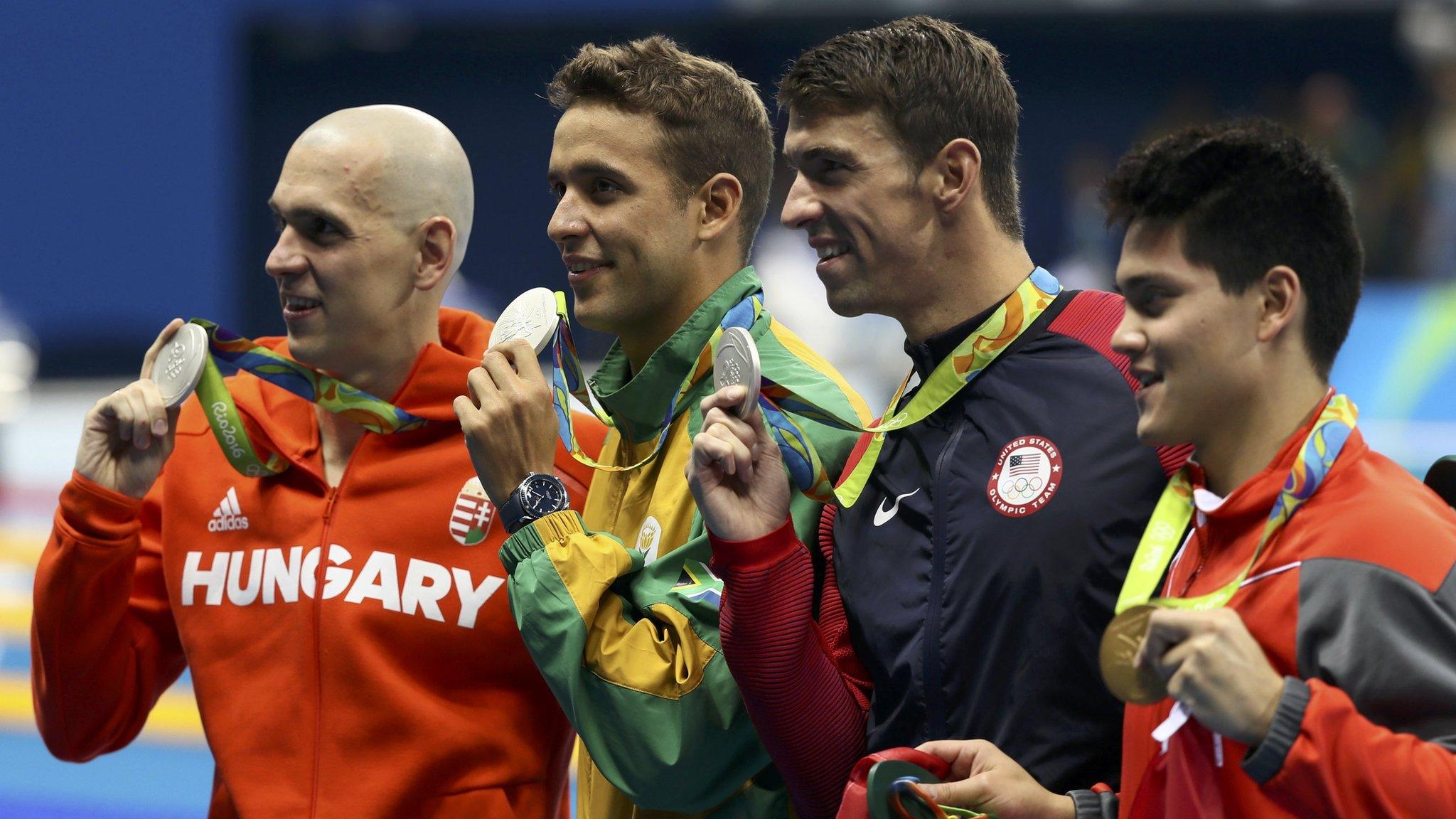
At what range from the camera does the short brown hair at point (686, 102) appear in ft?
9.52

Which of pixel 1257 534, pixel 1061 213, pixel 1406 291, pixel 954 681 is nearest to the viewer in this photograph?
pixel 1257 534

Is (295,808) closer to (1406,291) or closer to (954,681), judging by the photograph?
(954,681)

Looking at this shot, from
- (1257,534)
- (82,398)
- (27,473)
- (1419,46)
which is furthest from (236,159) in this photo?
(1257,534)

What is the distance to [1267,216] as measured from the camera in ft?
6.68

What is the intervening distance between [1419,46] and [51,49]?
36.4 feet

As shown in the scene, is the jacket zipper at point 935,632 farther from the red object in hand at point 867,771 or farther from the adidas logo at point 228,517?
the adidas logo at point 228,517

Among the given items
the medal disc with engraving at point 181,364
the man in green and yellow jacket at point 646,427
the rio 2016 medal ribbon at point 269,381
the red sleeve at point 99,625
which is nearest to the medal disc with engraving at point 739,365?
the man in green and yellow jacket at point 646,427

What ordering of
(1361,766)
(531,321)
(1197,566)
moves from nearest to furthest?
(1361,766) → (1197,566) → (531,321)

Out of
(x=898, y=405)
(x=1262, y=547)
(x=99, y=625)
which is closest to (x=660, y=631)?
(x=898, y=405)

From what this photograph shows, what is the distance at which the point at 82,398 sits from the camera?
1045cm

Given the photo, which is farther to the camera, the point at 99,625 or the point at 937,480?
the point at 99,625

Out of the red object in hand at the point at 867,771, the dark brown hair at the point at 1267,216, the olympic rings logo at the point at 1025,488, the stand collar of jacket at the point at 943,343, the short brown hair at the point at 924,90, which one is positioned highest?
the short brown hair at the point at 924,90

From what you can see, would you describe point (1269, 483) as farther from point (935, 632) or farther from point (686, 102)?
point (686, 102)

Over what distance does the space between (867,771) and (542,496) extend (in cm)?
70
